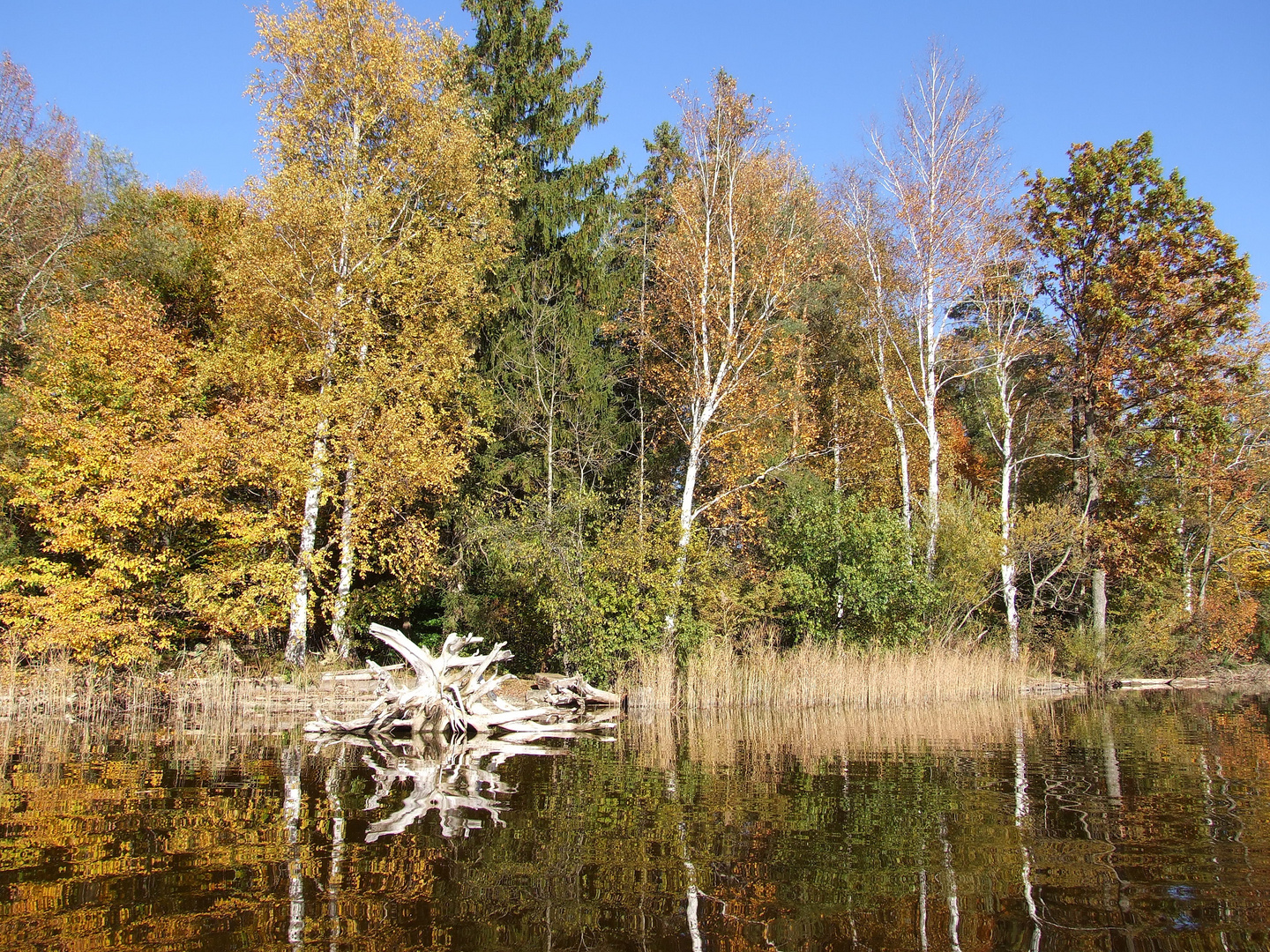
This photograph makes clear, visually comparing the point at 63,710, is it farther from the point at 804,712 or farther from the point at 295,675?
the point at 804,712

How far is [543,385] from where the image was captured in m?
22.8

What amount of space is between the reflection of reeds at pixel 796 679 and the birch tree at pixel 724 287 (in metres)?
3.97

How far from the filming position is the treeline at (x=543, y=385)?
18.2 m

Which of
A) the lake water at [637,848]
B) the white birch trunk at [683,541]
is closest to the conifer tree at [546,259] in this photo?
the white birch trunk at [683,541]

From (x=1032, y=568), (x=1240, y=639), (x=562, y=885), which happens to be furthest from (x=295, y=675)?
(x=1240, y=639)

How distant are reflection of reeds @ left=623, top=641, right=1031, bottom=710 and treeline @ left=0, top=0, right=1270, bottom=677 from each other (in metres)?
0.91

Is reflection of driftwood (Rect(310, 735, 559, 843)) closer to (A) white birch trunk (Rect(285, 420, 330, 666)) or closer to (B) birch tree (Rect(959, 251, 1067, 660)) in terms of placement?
(A) white birch trunk (Rect(285, 420, 330, 666))

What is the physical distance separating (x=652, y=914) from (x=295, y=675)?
568 inches

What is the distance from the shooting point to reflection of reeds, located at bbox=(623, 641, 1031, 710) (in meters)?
17.9

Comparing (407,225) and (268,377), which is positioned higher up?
(407,225)

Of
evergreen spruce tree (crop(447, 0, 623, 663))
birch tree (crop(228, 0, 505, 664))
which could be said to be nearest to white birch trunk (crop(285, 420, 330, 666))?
birch tree (crop(228, 0, 505, 664))

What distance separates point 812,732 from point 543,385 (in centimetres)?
1237

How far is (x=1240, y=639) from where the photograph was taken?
29.0m

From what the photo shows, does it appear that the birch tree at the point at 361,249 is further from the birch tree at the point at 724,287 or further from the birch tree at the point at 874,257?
the birch tree at the point at 874,257
